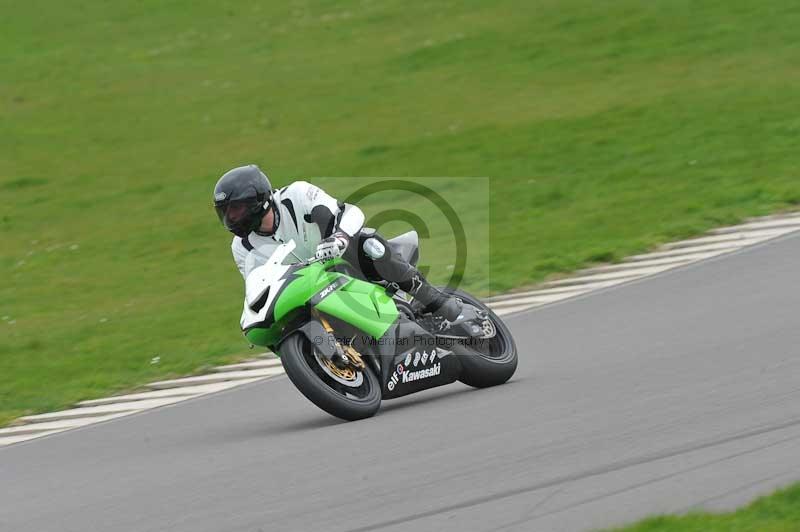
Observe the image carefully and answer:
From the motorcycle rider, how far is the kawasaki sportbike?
13 centimetres

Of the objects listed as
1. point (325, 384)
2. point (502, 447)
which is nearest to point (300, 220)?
point (325, 384)

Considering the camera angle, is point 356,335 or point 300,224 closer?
point 356,335

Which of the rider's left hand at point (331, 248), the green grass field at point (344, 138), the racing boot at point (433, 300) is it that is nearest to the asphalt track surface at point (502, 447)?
the racing boot at point (433, 300)

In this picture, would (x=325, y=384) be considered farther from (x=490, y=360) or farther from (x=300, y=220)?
(x=490, y=360)

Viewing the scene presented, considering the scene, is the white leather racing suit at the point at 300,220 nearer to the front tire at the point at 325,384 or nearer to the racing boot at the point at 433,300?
the racing boot at the point at 433,300

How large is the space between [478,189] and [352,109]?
27.7ft

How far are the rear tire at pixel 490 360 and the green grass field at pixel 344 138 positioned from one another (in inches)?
133

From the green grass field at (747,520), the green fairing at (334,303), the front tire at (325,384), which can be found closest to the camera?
the green grass field at (747,520)

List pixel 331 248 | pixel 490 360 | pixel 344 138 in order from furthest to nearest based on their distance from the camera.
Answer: pixel 344 138
pixel 490 360
pixel 331 248

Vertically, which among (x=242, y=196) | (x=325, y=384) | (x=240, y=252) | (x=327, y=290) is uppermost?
(x=242, y=196)

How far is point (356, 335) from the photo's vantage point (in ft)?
26.8

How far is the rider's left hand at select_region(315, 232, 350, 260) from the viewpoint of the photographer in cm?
779

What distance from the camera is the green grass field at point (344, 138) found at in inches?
543

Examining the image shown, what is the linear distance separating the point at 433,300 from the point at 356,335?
0.69 m
